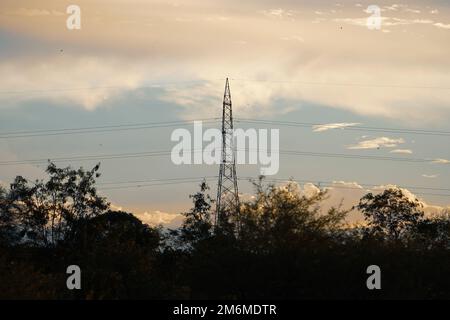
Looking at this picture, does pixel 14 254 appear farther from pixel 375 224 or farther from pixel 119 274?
pixel 375 224

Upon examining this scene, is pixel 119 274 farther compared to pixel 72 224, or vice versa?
pixel 72 224

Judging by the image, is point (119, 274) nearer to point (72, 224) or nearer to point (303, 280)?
point (303, 280)

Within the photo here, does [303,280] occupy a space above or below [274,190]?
below
